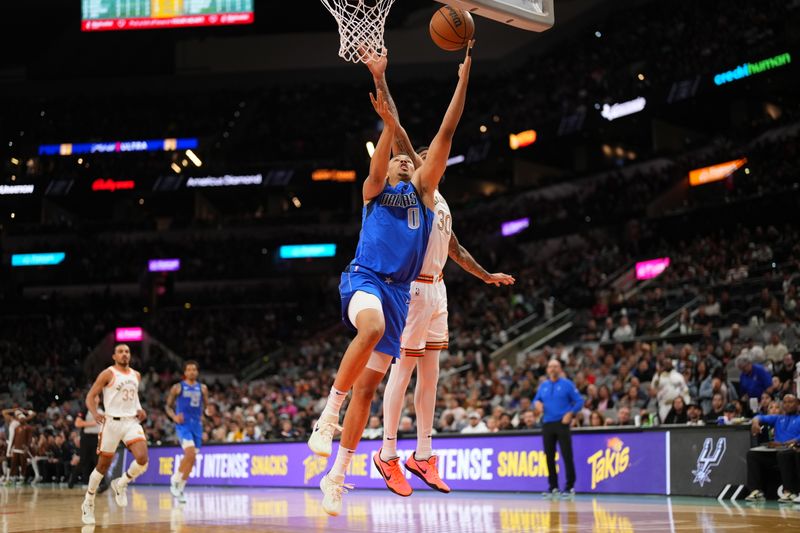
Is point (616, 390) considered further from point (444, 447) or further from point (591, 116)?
point (591, 116)

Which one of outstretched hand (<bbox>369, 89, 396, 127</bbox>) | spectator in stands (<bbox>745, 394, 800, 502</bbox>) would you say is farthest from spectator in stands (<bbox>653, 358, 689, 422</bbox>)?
outstretched hand (<bbox>369, 89, 396, 127</bbox>)

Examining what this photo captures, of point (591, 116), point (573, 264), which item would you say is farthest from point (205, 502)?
point (591, 116)

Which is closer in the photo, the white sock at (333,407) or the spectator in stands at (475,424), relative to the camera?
the white sock at (333,407)

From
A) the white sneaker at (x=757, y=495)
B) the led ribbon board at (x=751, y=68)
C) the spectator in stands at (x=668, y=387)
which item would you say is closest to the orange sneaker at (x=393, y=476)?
the white sneaker at (x=757, y=495)

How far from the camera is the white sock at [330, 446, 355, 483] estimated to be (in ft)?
22.2

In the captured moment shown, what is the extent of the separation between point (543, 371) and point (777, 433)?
31.8 feet

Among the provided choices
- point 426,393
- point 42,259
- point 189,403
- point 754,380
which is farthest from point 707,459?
point 42,259

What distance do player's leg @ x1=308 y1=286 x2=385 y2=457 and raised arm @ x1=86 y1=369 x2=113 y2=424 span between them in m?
7.17

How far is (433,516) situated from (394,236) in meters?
3.85

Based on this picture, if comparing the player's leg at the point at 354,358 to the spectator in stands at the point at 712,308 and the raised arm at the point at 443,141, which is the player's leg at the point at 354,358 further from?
the spectator in stands at the point at 712,308

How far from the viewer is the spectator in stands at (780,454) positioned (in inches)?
451

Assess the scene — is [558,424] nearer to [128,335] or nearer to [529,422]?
[529,422]

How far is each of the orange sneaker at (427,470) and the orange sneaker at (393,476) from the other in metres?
0.12

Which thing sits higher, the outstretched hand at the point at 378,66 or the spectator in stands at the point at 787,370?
the outstretched hand at the point at 378,66
